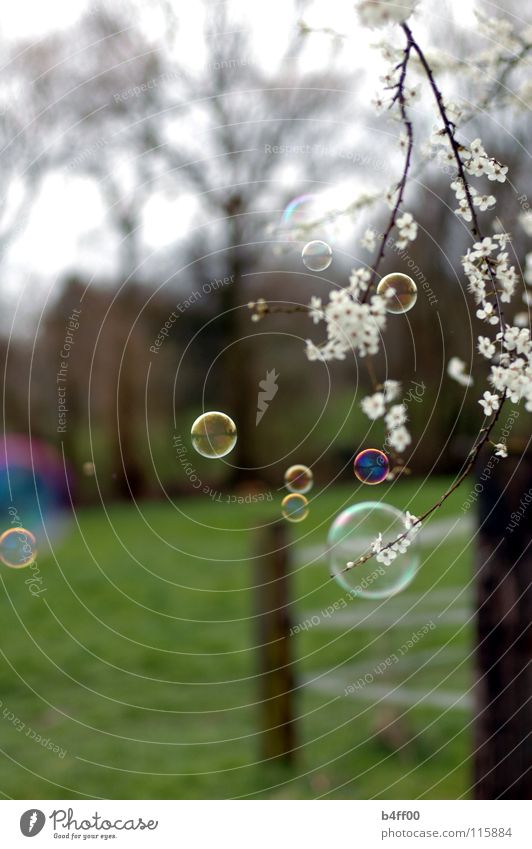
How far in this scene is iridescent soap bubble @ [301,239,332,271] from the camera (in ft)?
5.65

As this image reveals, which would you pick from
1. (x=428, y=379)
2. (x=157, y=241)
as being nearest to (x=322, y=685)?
(x=428, y=379)

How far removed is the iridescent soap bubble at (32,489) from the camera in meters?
5.28

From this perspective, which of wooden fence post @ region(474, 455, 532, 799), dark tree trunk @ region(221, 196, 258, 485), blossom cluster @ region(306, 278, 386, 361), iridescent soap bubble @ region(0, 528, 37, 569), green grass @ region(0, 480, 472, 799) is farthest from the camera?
dark tree trunk @ region(221, 196, 258, 485)

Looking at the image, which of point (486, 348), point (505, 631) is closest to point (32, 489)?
point (505, 631)

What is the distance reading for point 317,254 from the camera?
5.73 ft

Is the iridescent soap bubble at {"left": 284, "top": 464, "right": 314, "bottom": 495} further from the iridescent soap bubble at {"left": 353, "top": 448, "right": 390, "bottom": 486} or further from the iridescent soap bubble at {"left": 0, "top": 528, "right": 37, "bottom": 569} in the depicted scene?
the iridescent soap bubble at {"left": 0, "top": 528, "right": 37, "bottom": 569}

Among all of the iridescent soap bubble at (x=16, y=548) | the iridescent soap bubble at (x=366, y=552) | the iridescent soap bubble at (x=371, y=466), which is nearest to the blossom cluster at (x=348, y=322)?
the iridescent soap bubble at (x=371, y=466)

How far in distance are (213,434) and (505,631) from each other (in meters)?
0.83

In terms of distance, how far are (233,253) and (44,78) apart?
236 cm

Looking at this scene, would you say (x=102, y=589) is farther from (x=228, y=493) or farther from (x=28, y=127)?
(x=28, y=127)

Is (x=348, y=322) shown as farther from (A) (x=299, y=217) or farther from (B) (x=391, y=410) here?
(A) (x=299, y=217)

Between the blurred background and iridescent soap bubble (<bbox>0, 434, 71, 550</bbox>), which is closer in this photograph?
the blurred background

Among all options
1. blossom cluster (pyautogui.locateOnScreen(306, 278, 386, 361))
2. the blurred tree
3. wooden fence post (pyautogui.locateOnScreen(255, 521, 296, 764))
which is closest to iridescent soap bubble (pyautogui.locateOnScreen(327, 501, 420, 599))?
wooden fence post (pyautogui.locateOnScreen(255, 521, 296, 764))

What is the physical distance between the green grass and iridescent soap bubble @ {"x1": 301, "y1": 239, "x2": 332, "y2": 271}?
148cm
